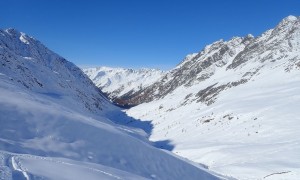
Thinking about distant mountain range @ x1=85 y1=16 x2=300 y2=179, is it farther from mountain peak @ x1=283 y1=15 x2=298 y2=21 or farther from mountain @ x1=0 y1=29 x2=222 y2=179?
mountain peak @ x1=283 y1=15 x2=298 y2=21

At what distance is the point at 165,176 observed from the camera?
19.2 meters

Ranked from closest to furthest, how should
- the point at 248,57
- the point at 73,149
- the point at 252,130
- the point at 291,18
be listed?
the point at 73,149 < the point at 252,130 < the point at 248,57 < the point at 291,18

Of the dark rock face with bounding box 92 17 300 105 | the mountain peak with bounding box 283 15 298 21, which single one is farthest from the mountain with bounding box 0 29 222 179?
the mountain peak with bounding box 283 15 298 21

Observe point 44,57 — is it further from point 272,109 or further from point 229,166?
point 229,166

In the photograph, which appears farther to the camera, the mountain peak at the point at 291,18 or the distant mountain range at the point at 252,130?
the mountain peak at the point at 291,18

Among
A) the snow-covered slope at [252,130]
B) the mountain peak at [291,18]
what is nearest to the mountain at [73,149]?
the snow-covered slope at [252,130]

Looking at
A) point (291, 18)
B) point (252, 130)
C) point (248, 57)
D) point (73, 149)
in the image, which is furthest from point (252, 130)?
point (291, 18)

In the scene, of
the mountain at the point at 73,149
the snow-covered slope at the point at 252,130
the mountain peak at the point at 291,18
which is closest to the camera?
the mountain at the point at 73,149

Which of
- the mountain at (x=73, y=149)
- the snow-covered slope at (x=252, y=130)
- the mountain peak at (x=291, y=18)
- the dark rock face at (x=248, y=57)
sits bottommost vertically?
the mountain at (x=73, y=149)

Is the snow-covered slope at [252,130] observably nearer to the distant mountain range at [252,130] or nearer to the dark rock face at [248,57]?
the distant mountain range at [252,130]

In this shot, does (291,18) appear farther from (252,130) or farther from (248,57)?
(252,130)

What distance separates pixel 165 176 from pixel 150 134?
120 ft

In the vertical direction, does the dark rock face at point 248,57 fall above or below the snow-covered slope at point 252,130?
above

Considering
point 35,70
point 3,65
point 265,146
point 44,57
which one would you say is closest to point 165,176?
point 265,146
